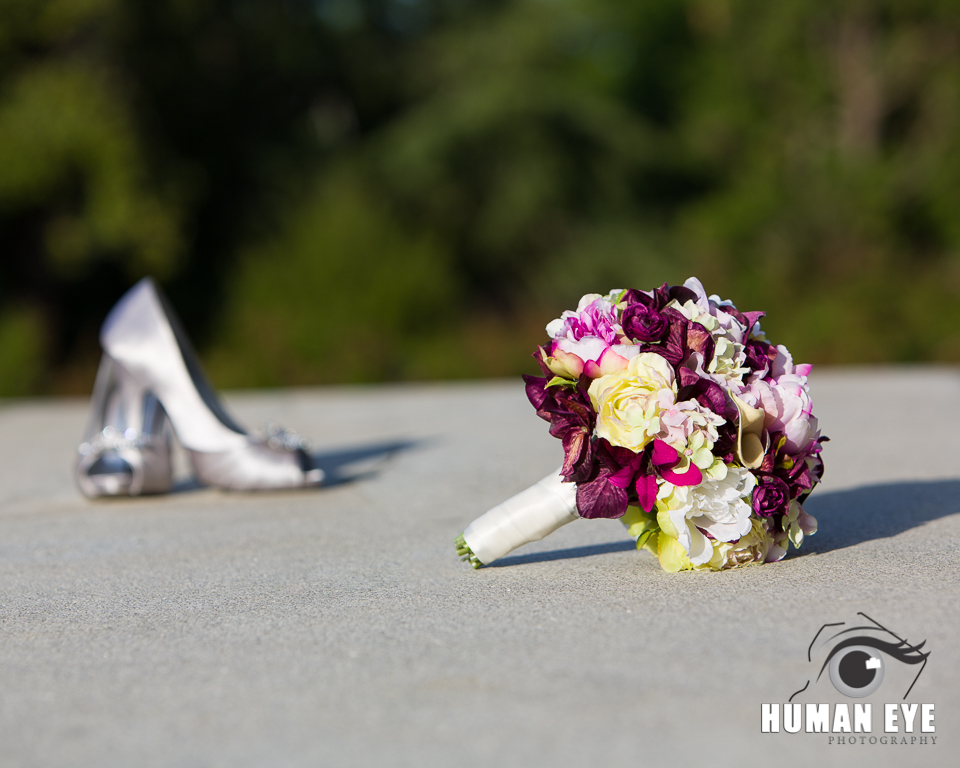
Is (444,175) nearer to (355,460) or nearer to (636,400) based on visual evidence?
(355,460)

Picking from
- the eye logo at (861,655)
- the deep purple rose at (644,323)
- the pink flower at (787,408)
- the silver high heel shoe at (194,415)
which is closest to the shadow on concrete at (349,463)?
the silver high heel shoe at (194,415)

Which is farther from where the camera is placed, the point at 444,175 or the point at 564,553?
the point at 444,175

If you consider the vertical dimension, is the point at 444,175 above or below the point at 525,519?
above

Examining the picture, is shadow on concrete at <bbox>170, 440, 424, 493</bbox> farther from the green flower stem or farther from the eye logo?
the eye logo

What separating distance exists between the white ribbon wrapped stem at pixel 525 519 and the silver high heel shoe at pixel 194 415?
141 cm

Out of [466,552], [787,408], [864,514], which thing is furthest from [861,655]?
[864,514]

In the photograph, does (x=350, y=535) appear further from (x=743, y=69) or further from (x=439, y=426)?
(x=743, y=69)

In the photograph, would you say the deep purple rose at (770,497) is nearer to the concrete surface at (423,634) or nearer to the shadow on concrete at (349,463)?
the concrete surface at (423,634)

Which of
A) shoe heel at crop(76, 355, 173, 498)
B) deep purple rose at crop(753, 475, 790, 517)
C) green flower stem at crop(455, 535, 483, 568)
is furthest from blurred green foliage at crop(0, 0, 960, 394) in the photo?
deep purple rose at crop(753, 475, 790, 517)

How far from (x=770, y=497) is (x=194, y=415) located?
7.41 feet

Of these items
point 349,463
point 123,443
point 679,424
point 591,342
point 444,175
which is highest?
point 444,175

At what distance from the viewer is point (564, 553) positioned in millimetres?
2600

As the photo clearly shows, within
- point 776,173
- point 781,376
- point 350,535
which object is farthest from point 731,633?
point 776,173

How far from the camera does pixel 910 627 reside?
5.93ft
